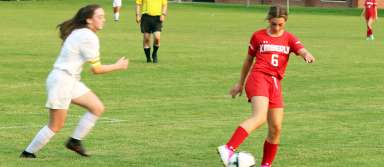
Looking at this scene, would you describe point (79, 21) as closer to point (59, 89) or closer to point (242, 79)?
point (59, 89)

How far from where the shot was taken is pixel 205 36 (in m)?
37.5

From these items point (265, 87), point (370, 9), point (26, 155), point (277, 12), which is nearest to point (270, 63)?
point (265, 87)

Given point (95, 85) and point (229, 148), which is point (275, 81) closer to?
point (229, 148)

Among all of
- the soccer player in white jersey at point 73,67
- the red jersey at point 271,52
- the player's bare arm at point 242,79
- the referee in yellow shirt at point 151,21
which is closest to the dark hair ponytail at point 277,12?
the red jersey at point 271,52

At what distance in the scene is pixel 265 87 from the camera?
10648mm

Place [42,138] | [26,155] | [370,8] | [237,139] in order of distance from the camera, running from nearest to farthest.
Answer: [237,139] < [42,138] < [26,155] < [370,8]

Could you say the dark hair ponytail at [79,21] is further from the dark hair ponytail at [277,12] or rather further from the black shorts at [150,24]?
the black shorts at [150,24]

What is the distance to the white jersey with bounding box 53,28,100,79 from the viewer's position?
1101 cm

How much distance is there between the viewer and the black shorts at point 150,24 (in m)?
A: 25.7

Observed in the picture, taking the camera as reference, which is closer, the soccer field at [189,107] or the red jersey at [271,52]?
the red jersey at [271,52]

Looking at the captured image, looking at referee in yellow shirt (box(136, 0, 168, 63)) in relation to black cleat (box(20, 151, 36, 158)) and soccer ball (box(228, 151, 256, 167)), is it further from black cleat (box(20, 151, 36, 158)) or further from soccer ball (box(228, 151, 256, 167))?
soccer ball (box(228, 151, 256, 167))

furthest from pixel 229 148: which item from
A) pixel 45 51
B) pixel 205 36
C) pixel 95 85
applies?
pixel 205 36

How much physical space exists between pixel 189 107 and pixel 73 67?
19.6 ft

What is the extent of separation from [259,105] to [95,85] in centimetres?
1003
